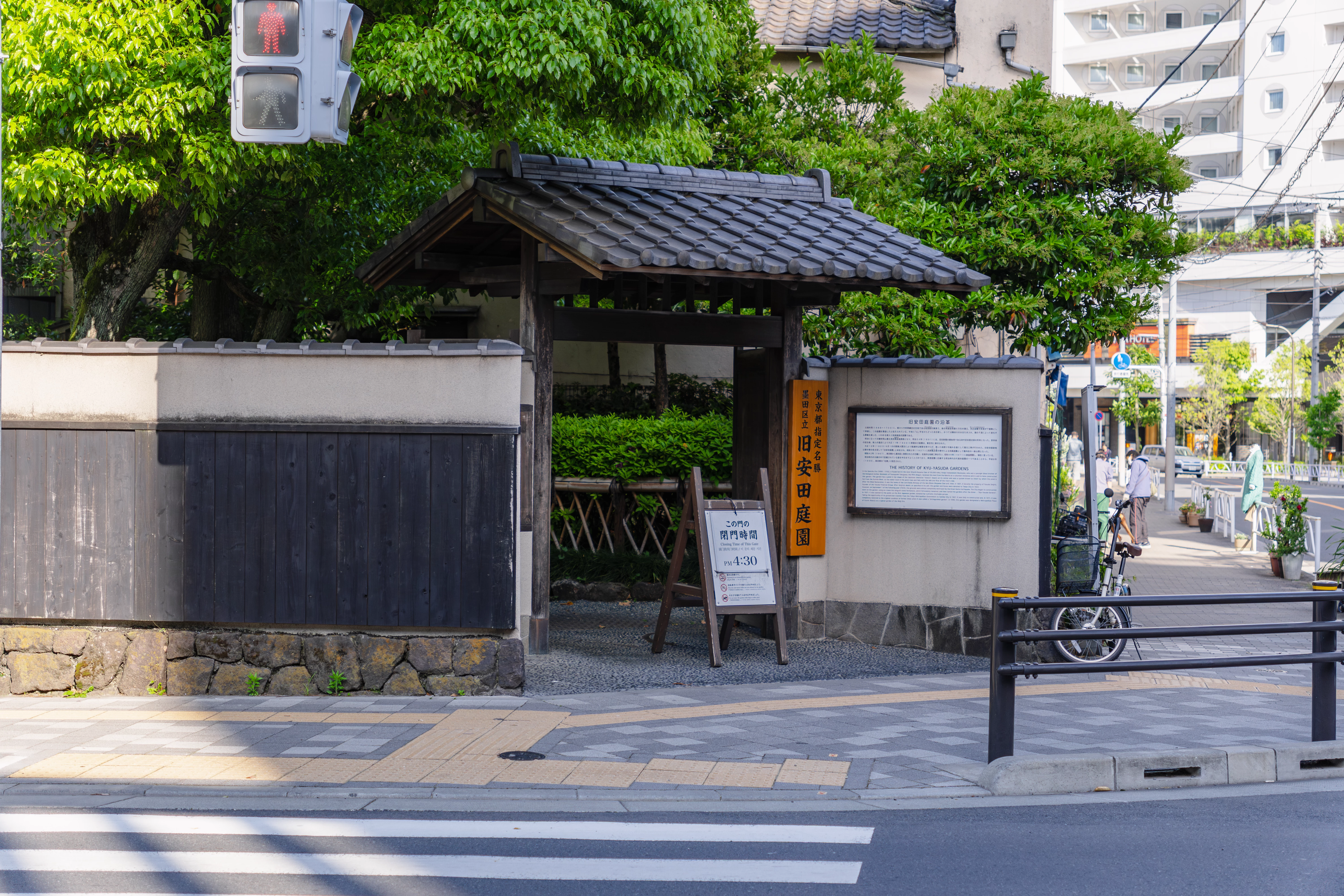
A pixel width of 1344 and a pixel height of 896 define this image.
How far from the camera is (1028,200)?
1452 centimetres

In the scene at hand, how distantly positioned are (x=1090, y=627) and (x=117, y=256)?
10.7 m

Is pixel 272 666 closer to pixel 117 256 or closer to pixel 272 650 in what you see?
pixel 272 650

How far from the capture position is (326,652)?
8531 millimetres

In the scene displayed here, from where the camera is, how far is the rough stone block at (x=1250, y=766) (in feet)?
22.0

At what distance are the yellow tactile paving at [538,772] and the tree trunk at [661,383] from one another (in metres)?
9.94

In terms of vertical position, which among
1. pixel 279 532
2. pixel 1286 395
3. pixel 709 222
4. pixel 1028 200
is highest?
pixel 1028 200

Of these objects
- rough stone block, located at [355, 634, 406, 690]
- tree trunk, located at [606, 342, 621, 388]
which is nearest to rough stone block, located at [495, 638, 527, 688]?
rough stone block, located at [355, 634, 406, 690]

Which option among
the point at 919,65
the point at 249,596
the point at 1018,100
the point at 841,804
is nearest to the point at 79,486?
the point at 249,596

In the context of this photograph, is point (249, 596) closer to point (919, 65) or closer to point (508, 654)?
point (508, 654)

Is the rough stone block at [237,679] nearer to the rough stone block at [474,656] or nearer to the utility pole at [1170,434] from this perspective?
the rough stone block at [474,656]

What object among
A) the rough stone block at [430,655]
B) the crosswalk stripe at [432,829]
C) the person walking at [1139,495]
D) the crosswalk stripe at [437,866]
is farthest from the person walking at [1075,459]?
the crosswalk stripe at [437,866]

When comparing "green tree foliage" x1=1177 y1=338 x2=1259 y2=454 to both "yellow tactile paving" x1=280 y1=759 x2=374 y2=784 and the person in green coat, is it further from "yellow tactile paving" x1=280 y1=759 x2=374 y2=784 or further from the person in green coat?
"yellow tactile paving" x1=280 y1=759 x2=374 y2=784

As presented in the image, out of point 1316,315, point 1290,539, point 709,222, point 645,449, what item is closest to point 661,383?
point 645,449

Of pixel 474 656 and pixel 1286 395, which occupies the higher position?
pixel 1286 395
